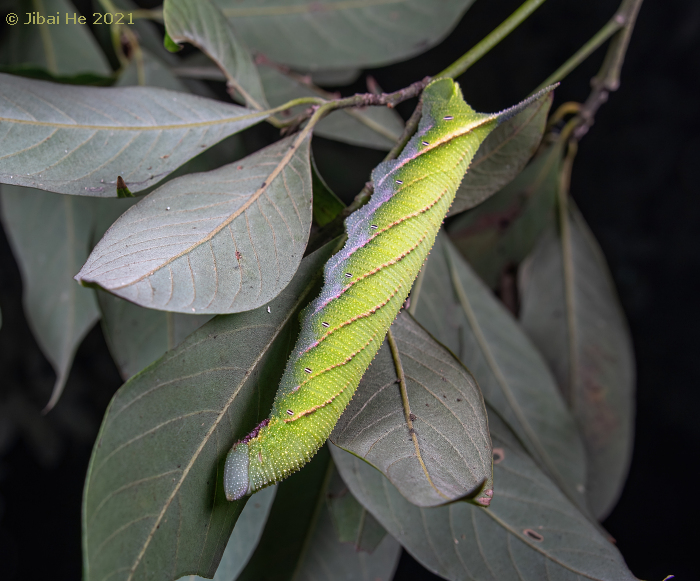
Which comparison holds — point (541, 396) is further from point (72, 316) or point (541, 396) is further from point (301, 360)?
point (72, 316)

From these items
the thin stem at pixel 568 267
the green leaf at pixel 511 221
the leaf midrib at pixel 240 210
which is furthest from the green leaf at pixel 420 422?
the thin stem at pixel 568 267

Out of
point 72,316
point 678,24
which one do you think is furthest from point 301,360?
point 678,24

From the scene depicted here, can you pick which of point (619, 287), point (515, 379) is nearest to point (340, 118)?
point (515, 379)

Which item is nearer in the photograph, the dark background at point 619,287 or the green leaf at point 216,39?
the green leaf at point 216,39

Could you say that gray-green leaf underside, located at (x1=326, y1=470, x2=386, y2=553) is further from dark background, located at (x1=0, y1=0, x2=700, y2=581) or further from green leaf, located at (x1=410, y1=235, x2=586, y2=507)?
dark background, located at (x1=0, y1=0, x2=700, y2=581)

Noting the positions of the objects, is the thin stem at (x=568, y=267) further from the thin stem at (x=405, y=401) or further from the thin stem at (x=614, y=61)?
the thin stem at (x=405, y=401)

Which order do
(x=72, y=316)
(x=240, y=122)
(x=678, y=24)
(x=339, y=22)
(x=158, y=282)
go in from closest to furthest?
1. (x=158, y=282)
2. (x=240, y=122)
3. (x=72, y=316)
4. (x=339, y=22)
5. (x=678, y=24)
